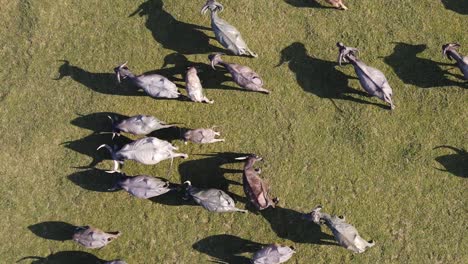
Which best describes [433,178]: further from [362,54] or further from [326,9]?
[326,9]

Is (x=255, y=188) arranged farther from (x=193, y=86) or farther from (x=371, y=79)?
(x=371, y=79)

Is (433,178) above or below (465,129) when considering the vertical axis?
below

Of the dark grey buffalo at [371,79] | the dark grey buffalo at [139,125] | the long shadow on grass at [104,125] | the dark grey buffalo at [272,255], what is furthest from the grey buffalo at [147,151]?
the dark grey buffalo at [371,79]

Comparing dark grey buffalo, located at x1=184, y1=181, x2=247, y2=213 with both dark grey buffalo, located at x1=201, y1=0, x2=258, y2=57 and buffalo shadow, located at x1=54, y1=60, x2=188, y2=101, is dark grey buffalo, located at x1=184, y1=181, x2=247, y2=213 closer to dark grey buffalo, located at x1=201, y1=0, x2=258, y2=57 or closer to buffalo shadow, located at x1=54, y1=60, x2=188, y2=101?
buffalo shadow, located at x1=54, y1=60, x2=188, y2=101

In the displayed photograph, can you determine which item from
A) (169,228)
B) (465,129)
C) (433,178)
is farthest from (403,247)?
(169,228)

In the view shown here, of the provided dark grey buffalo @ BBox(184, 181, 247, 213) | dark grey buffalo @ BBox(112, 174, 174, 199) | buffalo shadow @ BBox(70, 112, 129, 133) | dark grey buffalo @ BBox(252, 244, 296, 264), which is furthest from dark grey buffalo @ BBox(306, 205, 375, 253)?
buffalo shadow @ BBox(70, 112, 129, 133)

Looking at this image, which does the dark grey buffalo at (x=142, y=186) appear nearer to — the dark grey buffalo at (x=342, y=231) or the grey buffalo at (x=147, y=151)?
the grey buffalo at (x=147, y=151)
